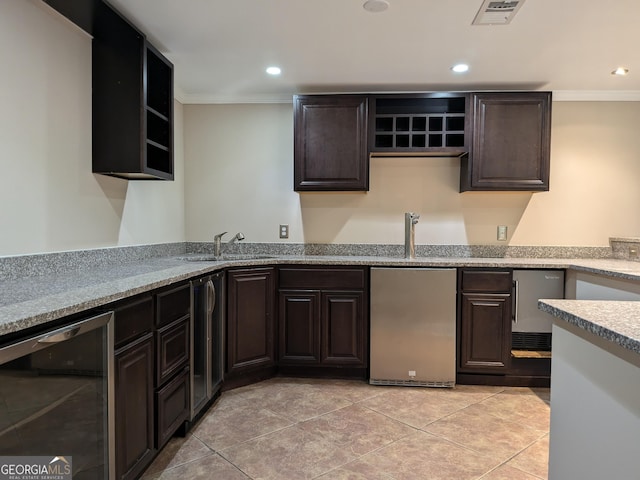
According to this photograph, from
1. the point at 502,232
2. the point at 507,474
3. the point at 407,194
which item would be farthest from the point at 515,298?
the point at 507,474

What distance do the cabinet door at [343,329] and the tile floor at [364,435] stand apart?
0.66 ft

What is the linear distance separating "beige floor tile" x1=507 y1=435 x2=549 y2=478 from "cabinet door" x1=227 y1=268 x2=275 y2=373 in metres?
1.69

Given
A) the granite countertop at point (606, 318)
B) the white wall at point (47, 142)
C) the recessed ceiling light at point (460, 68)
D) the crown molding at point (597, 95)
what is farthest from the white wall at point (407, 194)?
the granite countertop at point (606, 318)

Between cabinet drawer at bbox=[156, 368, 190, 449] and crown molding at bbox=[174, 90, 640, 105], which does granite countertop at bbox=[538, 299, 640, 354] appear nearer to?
cabinet drawer at bbox=[156, 368, 190, 449]

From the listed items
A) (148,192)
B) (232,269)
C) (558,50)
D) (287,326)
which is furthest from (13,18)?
(558,50)

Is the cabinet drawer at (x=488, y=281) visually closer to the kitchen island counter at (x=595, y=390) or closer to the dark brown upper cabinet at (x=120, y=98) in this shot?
the kitchen island counter at (x=595, y=390)

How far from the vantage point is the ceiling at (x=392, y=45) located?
200 cm

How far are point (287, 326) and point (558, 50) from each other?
257 cm

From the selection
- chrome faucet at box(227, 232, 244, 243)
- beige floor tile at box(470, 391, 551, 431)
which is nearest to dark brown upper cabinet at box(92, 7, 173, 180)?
chrome faucet at box(227, 232, 244, 243)

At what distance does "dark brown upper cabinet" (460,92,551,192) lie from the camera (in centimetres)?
299

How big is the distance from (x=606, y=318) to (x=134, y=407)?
5.55ft

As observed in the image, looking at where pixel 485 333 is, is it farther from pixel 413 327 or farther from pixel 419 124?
pixel 419 124

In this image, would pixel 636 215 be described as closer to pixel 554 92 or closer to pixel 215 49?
pixel 554 92

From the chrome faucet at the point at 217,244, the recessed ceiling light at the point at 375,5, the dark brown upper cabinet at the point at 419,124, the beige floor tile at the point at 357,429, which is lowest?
the beige floor tile at the point at 357,429
